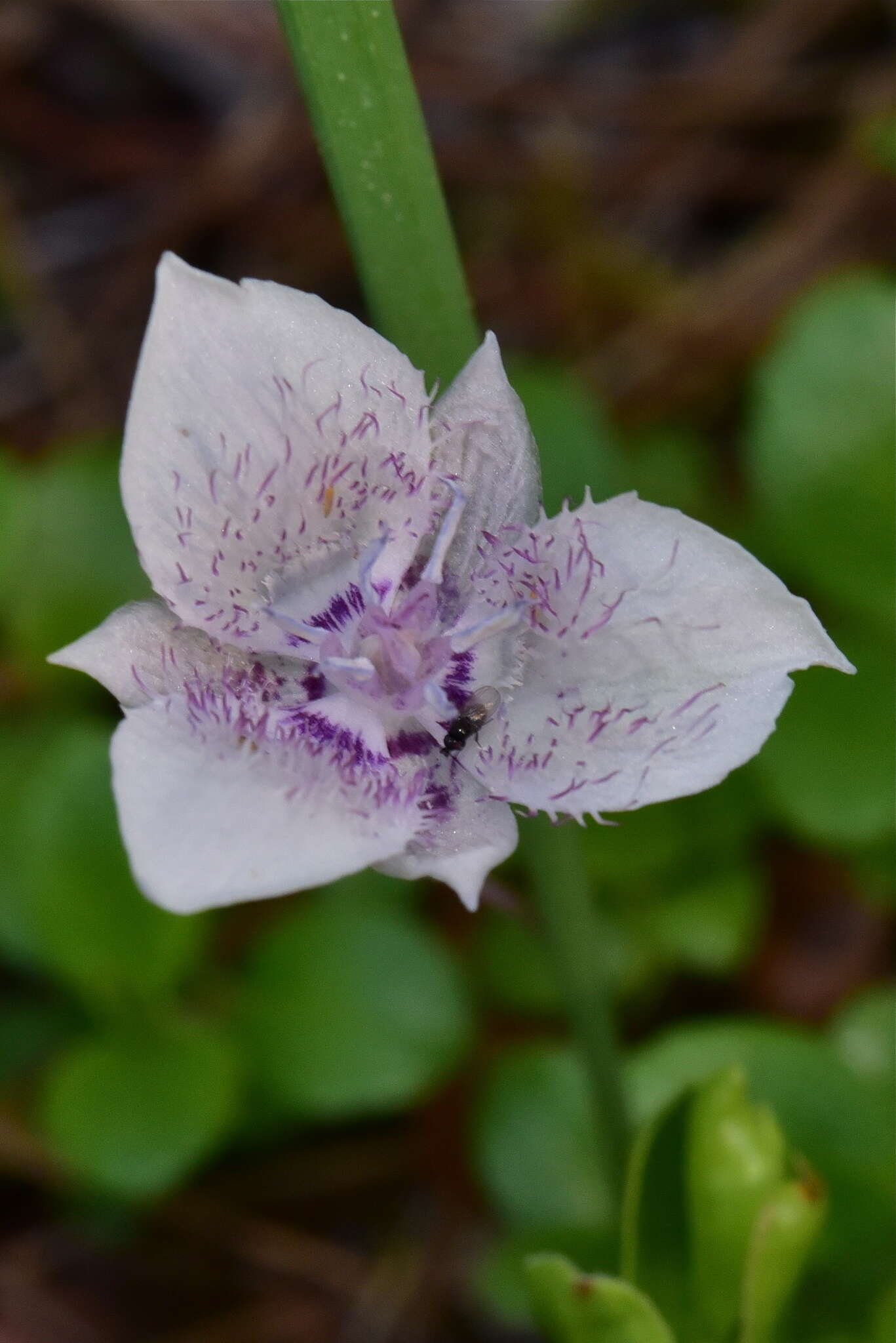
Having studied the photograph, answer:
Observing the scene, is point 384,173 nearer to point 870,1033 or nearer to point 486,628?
point 486,628

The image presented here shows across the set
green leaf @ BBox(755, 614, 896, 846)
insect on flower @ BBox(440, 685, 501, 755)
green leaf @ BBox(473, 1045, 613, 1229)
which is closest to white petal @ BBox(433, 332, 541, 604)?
insect on flower @ BBox(440, 685, 501, 755)

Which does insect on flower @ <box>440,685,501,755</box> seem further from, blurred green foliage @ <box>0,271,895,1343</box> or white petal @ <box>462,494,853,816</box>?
blurred green foliage @ <box>0,271,895,1343</box>

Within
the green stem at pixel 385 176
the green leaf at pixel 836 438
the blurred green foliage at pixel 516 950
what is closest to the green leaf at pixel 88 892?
the blurred green foliage at pixel 516 950

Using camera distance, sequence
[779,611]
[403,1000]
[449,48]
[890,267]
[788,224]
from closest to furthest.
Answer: [779,611]
[403,1000]
[890,267]
[788,224]
[449,48]

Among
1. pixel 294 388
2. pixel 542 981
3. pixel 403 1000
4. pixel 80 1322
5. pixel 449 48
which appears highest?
pixel 449 48

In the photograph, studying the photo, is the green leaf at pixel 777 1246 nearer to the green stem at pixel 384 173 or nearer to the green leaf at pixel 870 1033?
the green leaf at pixel 870 1033

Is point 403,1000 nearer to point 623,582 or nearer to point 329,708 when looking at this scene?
point 329,708

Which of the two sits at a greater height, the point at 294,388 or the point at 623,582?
the point at 294,388

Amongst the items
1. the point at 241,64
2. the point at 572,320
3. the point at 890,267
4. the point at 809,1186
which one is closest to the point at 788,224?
the point at 890,267

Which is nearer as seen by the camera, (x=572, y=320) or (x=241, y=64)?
(x=572, y=320)
